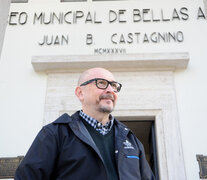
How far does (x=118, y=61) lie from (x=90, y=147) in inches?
140

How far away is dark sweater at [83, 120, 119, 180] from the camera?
220 centimetres

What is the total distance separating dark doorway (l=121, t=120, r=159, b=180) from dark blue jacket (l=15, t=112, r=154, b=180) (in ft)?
9.90

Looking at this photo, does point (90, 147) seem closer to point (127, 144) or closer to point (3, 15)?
point (127, 144)

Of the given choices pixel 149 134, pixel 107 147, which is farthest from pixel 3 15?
pixel 107 147

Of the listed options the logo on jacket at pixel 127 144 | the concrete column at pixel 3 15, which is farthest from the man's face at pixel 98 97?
the concrete column at pixel 3 15

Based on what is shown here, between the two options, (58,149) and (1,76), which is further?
(1,76)

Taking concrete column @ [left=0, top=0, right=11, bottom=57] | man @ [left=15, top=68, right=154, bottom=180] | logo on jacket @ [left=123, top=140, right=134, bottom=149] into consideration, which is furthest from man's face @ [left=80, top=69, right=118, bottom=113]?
concrete column @ [left=0, top=0, right=11, bottom=57]

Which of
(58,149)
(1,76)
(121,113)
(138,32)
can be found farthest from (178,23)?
(58,149)

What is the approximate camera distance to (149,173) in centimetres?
254

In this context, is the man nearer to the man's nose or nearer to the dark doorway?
the man's nose

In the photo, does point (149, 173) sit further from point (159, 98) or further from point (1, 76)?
point (1, 76)

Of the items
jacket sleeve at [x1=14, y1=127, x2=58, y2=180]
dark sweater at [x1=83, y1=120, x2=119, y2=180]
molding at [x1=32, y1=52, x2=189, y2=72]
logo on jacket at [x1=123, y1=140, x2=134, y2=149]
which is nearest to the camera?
jacket sleeve at [x1=14, y1=127, x2=58, y2=180]

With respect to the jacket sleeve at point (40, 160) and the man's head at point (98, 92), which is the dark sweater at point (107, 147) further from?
the jacket sleeve at point (40, 160)

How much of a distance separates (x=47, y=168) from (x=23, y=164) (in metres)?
0.17
